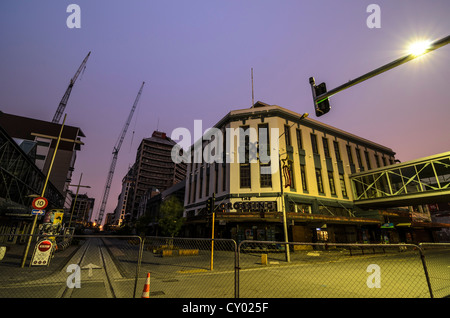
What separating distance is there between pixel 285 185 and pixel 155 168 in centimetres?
10337

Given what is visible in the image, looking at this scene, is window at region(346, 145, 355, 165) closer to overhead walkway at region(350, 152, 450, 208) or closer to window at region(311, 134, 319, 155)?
overhead walkway at region(350, 152, 450, 208)

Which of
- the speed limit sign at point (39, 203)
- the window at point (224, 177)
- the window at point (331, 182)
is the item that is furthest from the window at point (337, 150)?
the speed limit sign at point (39, 203)

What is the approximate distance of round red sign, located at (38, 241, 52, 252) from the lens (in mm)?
11450

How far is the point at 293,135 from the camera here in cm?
2791

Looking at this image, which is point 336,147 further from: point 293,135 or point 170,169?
point 170,169

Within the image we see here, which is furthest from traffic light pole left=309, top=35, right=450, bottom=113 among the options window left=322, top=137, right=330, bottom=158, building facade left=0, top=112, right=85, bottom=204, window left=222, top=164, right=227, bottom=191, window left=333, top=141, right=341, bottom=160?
building facade left=0, top=112, right=85, bottom=204

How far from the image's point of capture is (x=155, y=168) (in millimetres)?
113375

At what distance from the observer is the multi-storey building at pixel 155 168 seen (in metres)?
107

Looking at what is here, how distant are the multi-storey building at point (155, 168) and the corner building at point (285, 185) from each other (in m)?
81.7

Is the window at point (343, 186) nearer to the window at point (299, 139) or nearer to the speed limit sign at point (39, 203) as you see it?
the window at point (299, 139)

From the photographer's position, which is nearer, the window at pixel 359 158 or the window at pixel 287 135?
the window at pixel 287 135

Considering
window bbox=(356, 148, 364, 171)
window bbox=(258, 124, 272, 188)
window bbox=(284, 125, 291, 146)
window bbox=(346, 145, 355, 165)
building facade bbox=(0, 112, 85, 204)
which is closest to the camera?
window bbox=(258, 124, 272, 188)

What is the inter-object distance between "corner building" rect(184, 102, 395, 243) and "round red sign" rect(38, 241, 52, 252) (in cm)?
1265
